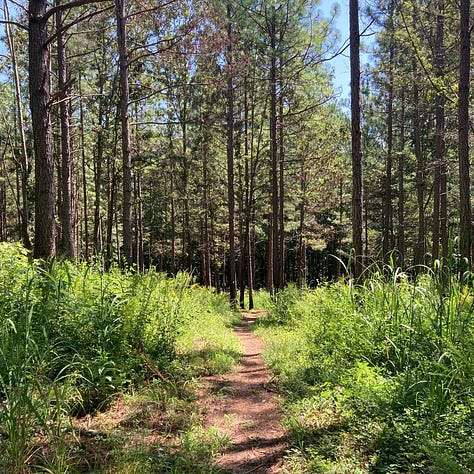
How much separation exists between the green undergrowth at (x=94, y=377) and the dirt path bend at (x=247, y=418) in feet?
0.68

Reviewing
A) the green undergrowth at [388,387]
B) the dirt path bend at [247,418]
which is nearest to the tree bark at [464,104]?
the green undergrowth at [388,387]

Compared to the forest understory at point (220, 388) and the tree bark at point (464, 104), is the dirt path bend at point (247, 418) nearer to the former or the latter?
the forest understory at point (220, 388)

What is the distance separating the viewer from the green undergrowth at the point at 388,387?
2621 mm

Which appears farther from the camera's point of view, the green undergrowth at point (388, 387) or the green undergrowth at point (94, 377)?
the green undergrowth at point (388, 387)

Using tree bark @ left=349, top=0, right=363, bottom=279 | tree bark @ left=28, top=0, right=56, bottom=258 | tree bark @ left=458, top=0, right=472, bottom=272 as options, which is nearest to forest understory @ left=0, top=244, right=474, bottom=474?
tree bark @ left=28, top=0, right=56, bottom=258

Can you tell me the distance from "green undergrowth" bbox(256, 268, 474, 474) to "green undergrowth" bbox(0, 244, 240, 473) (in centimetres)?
96

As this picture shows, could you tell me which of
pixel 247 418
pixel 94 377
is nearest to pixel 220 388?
pixel 247 418

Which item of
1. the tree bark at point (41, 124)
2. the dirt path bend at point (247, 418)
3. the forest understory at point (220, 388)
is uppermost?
the tree bark at point (41, 124)

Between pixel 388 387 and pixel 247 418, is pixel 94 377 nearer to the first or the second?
pixel 247 418

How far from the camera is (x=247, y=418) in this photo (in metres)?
3.88

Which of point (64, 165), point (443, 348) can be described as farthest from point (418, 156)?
point (443, 348)

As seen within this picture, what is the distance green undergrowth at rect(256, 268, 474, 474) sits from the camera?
103 inches

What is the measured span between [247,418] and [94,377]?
1.61 metres

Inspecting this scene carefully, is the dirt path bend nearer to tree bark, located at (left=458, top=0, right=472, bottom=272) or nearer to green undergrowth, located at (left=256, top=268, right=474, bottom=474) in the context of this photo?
green undergrowth, located at (left=256, top=268, right=474, bottom=474)
